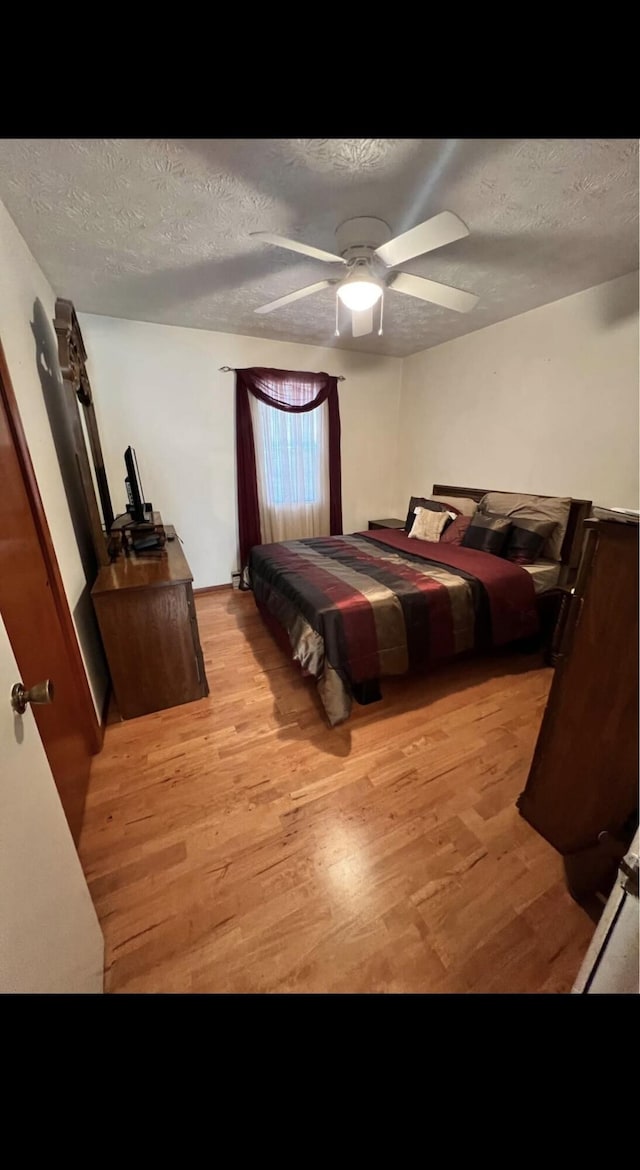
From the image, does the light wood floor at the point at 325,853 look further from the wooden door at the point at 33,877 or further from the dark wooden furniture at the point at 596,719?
the wooden door at the point at 33,877

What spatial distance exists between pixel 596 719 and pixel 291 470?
10.9 feet

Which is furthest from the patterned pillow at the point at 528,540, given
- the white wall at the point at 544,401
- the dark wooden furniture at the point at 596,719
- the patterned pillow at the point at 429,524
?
the dark wooden furniture at the point at 596,719

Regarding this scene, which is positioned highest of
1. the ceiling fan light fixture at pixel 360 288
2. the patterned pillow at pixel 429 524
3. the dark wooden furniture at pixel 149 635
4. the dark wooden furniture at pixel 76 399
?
the ceiling fan light fixture at pixel 360 288

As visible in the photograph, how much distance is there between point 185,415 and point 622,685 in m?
3.60

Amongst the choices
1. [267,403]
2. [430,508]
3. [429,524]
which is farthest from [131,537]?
[430,508]

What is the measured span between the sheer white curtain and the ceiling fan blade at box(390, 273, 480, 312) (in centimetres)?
188

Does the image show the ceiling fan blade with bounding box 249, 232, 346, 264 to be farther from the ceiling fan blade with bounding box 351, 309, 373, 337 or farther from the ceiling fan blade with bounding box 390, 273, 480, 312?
the ceiling fan blade with bounding box 351, 309, 373, 337

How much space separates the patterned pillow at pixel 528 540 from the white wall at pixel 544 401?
14.9 inches

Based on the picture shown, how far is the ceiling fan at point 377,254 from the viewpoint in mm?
1429

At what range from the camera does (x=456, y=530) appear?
3.01m
